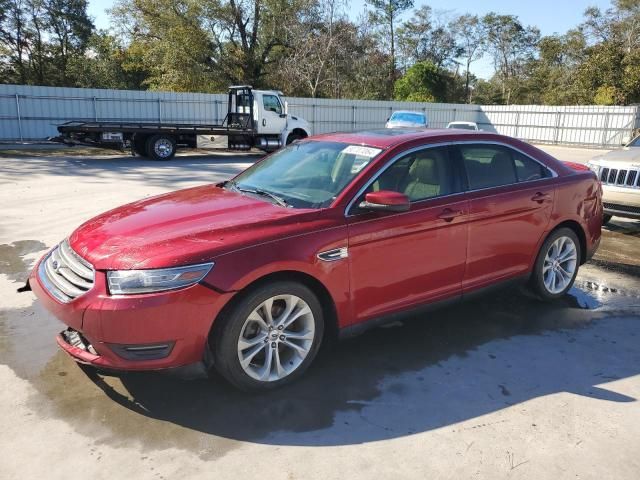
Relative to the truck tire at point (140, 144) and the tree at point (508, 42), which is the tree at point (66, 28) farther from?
the tree at point (508, 42)

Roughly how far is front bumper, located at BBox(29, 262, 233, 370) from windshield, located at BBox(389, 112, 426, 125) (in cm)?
1978

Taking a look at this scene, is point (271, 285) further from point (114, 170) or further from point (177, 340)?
point (114, 170)

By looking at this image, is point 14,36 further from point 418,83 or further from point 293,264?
point 293,264

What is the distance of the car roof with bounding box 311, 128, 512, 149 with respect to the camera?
4.18 m

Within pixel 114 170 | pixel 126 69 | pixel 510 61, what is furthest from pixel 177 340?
pixel 510 61

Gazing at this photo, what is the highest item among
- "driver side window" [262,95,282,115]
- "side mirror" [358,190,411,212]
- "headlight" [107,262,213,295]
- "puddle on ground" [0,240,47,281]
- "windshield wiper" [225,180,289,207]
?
"driver side window" [262,95,282,115]

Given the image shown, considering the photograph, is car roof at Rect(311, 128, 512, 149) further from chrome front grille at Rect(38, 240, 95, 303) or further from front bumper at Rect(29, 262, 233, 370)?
chrome front grille at Rect(38, 240, 95, 303)

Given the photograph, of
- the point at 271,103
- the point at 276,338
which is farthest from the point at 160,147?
the point at 276,338

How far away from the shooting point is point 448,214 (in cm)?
411

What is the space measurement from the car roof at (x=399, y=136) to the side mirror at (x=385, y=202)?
606 mm

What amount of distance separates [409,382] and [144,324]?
175 cm

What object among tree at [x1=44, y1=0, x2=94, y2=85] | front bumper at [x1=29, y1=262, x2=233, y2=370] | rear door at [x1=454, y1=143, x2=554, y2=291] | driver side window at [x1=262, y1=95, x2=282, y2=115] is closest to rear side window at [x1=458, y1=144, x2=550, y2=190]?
rear door at [x1=454, y1=143, x2=554, y2=291]

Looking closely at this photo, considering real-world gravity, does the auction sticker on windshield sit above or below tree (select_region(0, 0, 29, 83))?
below

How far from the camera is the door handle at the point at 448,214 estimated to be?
4.07 meters
